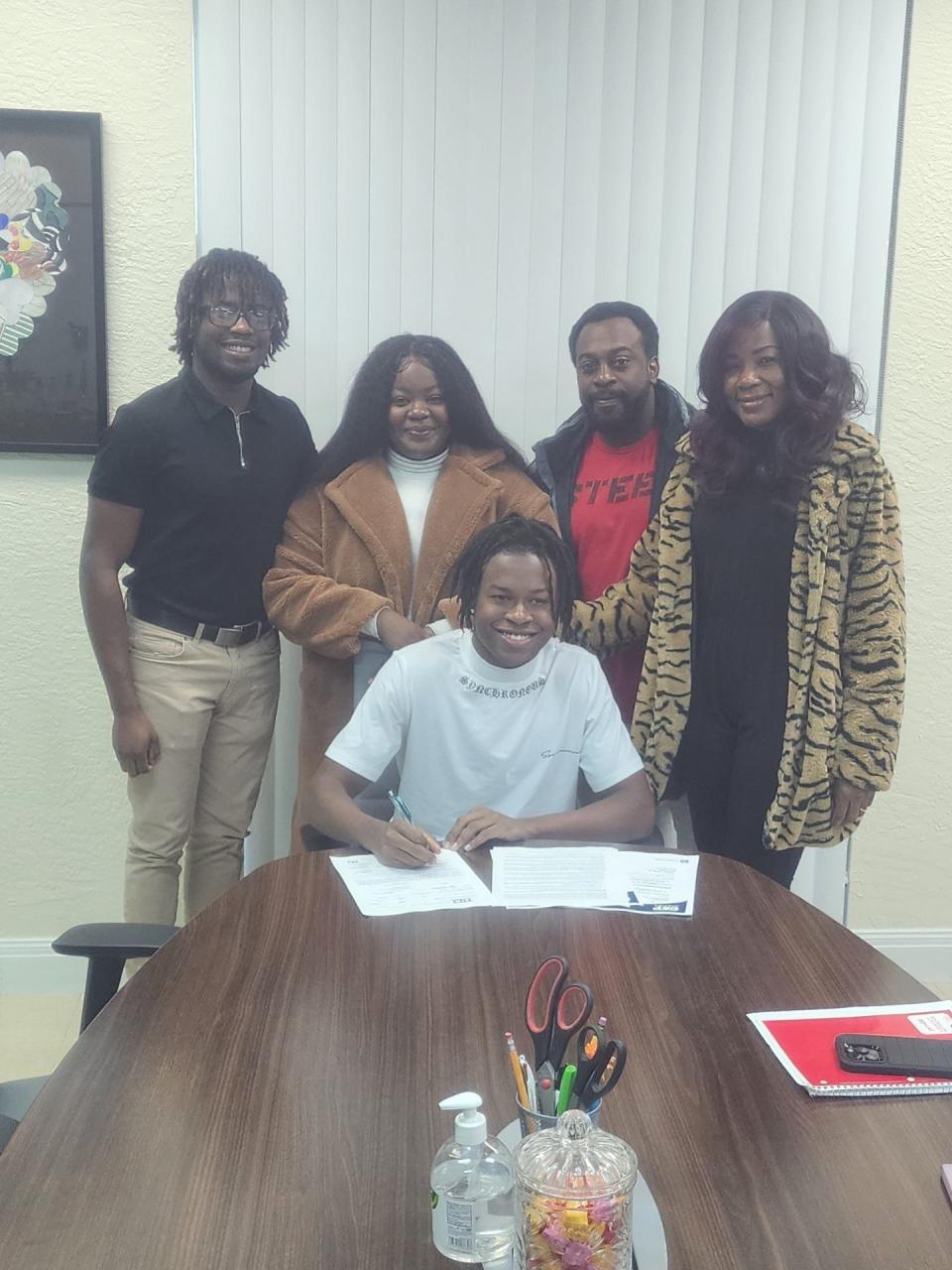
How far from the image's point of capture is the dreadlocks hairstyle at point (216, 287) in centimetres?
219

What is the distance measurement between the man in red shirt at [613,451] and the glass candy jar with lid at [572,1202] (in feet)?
5.34

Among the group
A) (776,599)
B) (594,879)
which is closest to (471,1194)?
(594,879)

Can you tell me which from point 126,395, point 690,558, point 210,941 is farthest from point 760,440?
point 126,395

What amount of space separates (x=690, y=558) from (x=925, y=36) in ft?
5.13

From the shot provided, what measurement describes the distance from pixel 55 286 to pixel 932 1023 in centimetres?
237

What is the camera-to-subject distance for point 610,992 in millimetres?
1196

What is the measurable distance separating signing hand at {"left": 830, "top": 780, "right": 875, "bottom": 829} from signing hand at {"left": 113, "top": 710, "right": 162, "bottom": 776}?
4.55 ft

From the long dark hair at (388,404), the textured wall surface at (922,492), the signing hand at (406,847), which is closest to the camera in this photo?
the signing hand at (406,847)

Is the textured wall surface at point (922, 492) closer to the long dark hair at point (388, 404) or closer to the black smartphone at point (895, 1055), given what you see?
the long dark hair at point (388, 404)

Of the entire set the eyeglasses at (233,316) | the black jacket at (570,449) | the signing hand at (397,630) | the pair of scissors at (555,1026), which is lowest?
the pair of scissors at (555,1026)

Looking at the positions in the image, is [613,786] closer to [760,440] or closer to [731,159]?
[760,440]

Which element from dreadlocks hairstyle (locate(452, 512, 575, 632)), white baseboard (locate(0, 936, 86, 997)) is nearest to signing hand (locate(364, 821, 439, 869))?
dreadlocks hairstyle (locate(452, 512, 575, 632))

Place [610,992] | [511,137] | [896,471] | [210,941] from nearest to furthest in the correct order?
1. [610,992]
2. [210,941]
3. [511,137]
4. [896,471]

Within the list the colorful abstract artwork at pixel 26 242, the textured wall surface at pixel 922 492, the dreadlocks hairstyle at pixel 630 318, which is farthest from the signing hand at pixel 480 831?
the colorful abstract artwork at pixel 26 242
